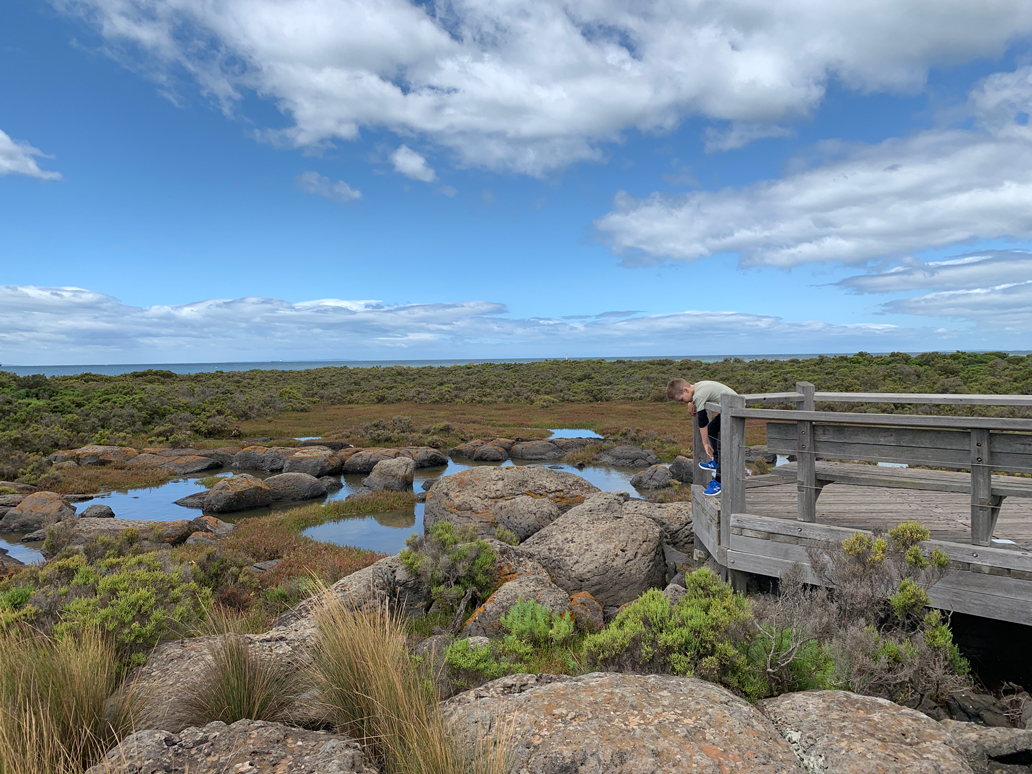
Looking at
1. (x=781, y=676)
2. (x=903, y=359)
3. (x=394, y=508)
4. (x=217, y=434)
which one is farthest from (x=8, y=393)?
(x=903, y=359)

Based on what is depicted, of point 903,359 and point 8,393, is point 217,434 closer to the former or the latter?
point 8,393

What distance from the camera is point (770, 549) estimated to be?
6.47 meters

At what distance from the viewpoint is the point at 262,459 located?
81.8 feet

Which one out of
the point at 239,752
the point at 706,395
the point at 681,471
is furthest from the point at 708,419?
the point at 681,471

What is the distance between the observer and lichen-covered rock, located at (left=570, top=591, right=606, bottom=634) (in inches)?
261

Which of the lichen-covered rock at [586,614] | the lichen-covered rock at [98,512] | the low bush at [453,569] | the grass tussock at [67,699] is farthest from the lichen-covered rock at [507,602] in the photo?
the lichen-covered rock at [98,512]

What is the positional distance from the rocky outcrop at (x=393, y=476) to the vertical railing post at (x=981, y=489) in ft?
54.9

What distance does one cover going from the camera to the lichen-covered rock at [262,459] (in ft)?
80.5

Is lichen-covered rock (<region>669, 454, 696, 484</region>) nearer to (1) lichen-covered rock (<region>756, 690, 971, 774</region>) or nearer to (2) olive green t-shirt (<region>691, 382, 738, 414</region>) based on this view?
(2) olive green t-shirt (<region>691, 382, 738, 414</region>)

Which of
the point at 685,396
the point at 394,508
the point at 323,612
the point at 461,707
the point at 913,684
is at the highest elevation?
the point at 685,396

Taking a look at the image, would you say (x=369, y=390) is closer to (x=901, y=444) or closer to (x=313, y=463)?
(x=313, y=463)

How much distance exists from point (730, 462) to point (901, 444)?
169 cm

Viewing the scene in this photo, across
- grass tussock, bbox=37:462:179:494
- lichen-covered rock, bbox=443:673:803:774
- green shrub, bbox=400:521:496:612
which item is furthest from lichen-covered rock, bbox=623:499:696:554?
grass tussock, bbox=37:462:179:494

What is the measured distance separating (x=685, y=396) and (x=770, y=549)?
260 centimetres
